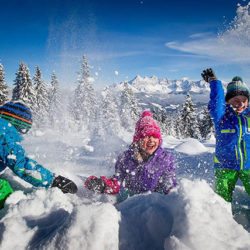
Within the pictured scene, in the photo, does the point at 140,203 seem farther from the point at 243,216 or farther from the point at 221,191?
the point at 221,191

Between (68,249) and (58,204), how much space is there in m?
0.71

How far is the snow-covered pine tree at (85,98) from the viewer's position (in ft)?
141

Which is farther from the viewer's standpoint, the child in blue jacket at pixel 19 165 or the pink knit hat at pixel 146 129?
the pink knit hat at pixel 146 129

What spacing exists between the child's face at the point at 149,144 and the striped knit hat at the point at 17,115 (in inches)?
66.1

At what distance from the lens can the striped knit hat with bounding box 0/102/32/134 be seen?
148 inches

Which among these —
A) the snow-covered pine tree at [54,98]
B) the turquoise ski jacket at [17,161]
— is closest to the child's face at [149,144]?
the turquoise ski jacket at [17,161]

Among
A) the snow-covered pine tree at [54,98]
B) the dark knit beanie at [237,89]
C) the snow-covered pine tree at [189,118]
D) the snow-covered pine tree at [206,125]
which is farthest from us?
the snow-covered pine tree at [54,98]

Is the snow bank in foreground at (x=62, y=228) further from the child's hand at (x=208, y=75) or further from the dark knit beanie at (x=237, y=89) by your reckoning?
the child's hand at (x=208, y=75)

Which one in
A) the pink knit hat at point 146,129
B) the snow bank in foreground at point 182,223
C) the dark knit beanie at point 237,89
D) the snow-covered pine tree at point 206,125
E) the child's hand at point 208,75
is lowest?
the snow-covered pine tree at point 206,125

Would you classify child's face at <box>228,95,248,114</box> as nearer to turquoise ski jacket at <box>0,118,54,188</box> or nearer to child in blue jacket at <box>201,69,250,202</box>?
child in blue jacket at <box>201,69,250,202</box>

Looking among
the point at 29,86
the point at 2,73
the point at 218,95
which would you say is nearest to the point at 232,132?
the point at 218,95

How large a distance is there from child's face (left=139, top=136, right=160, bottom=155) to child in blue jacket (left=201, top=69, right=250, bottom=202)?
0.94m

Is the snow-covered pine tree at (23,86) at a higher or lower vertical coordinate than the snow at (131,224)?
higher

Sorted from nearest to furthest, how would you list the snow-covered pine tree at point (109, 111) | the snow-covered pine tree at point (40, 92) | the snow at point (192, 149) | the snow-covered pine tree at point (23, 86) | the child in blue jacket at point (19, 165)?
the child in blue jacket at point (19, 165)
the snow at point (192, 149)
the snow-covered pine tree at point (23, 86)
the snow-covered pine tree at point (109, 111)
the snow-covered pine tree at point (40, 92)
